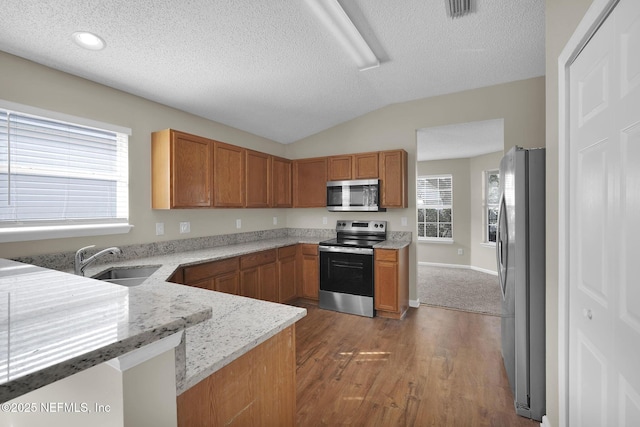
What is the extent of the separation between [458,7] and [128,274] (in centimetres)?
341

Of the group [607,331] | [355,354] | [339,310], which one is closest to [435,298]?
[339,310]

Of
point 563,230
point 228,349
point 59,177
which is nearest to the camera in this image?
point 228,349

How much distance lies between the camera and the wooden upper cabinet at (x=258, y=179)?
3791 millimetres

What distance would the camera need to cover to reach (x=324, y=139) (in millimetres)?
4633

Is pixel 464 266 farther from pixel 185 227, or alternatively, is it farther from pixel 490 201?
pixel 185 227

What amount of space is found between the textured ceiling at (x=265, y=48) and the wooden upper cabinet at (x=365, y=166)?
77cm

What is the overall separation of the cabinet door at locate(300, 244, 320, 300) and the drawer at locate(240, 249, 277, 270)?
53 centimetres

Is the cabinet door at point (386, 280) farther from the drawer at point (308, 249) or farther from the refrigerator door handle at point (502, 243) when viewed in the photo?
the refrigerator door handle at point (502, 243)

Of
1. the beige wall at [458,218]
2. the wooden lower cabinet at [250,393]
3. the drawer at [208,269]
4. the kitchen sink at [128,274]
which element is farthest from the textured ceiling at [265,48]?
the beige wall at [458,218]

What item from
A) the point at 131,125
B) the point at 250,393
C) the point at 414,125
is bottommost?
the point at 250,393

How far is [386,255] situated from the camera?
354 centimetres

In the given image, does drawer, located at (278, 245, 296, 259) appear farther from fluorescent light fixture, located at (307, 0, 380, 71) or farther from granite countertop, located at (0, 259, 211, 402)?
granite countertop, located at (0, 259, 211, 402)

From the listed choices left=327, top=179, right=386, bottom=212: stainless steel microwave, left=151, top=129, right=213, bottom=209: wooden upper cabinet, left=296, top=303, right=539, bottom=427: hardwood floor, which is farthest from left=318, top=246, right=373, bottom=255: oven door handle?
left=151, top=129, right=213, bottom=209: wooden upper cabinet

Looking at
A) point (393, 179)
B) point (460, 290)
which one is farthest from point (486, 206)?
point (393, 179)
